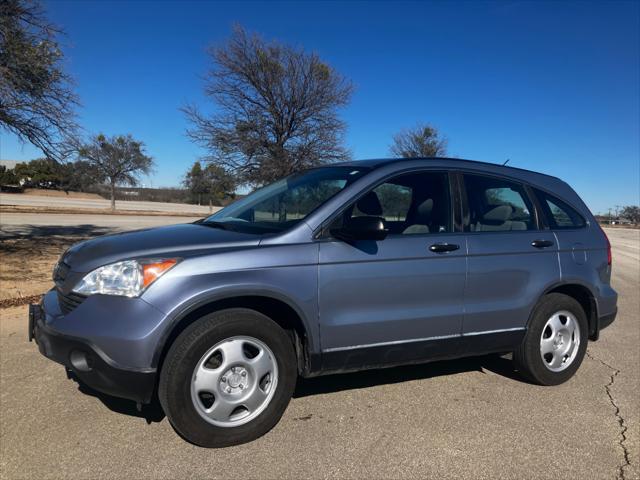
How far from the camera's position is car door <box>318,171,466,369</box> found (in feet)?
10.7

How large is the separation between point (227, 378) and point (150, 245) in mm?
936

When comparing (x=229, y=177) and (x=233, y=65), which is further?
(x=229, y=177)

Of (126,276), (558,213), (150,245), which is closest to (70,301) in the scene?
(126,276)

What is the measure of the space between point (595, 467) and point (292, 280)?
2.15 m

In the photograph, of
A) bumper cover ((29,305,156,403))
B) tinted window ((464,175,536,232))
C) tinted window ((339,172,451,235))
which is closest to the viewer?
bumper cover ((29,305,156,403))

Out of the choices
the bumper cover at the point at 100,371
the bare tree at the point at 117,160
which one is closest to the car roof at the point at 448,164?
the bumper cover at the point at 100,371

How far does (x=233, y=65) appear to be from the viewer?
17703 mm

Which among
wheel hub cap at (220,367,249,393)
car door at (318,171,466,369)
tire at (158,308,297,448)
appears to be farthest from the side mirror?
wheel hub cap at (220,367,249,393)

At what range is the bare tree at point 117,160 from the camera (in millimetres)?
37094

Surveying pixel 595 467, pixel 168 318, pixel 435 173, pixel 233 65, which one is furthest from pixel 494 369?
pixel 233 65

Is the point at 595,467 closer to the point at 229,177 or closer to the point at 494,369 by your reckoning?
the point at 494,369

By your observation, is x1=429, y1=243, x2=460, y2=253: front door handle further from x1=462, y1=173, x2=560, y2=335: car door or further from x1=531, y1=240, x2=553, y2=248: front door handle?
x1=531, y1=240, x2=553, y2=248: front door handle

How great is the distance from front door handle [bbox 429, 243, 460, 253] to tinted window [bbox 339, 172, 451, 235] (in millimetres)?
144

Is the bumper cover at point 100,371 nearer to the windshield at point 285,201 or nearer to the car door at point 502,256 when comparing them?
the windshield at point 285,201
